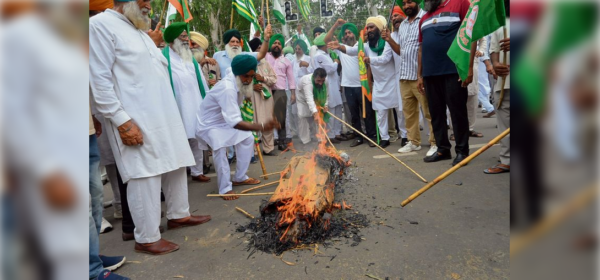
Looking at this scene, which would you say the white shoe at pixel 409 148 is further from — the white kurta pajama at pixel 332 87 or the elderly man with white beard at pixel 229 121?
the elderly man with white beard at pixel 229 121

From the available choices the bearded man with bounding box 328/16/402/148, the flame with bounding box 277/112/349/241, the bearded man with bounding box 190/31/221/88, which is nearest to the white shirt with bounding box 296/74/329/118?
the bearded man with bounding box 328/16/402/148

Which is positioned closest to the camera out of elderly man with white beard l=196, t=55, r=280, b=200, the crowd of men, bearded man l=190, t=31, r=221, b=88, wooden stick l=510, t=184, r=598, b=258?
wooden stick l=510, t=184, r=598, b=258

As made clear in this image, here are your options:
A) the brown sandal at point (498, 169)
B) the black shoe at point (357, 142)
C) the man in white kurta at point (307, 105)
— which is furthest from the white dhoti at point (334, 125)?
the brown sandal at point (498, 169)

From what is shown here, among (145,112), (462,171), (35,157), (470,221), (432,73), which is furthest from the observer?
(432,73)

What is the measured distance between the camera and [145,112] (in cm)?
271

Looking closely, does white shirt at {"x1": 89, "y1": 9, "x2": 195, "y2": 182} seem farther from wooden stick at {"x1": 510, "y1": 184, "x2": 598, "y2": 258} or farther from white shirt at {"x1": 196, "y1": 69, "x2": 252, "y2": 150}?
wooden stick at {"x1": 510, "y1": 184, "x2": 598, "y2": 258}

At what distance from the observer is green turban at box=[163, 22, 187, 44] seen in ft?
15.6

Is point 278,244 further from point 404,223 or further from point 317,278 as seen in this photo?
point 404,223

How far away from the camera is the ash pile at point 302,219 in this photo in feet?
9.02

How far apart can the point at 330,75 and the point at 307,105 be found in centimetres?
106

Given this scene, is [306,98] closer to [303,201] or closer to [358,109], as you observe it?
[358,109]

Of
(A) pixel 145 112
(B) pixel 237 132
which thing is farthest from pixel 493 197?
(A) pixel 145 112

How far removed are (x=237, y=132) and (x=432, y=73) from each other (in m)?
2.55

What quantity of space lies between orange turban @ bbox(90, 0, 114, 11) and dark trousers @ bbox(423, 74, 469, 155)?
144 inches
